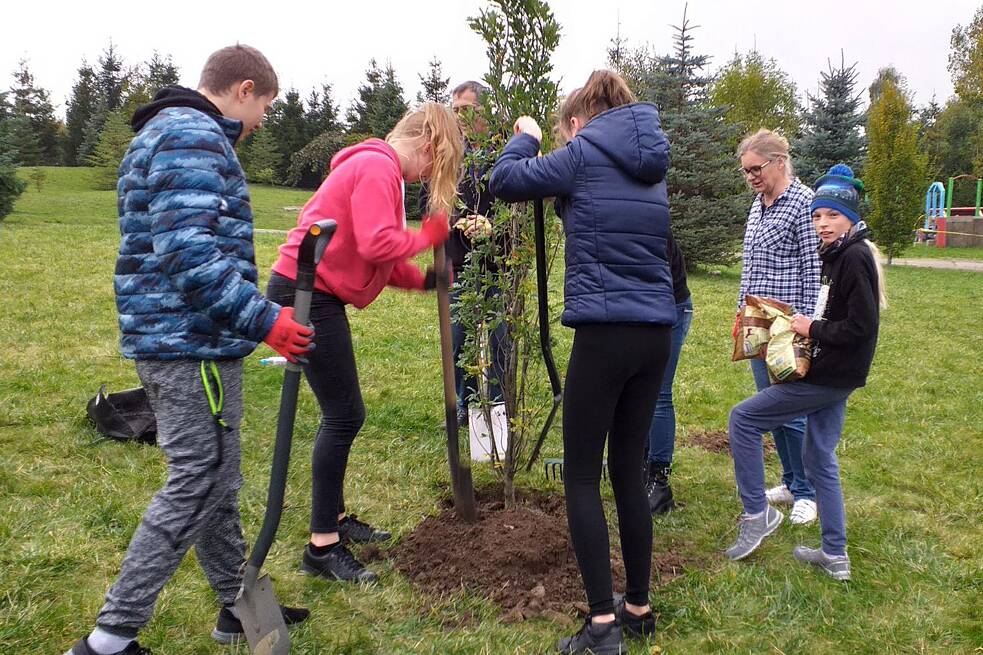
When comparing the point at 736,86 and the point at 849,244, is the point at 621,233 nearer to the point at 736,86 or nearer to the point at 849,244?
the point at 849,244

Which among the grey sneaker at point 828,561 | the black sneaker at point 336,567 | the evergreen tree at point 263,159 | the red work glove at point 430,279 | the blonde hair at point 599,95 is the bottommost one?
the grey sneaker at point 828,561

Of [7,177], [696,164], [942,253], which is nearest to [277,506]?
[696,164]

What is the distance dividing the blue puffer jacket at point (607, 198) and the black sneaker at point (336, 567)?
1.46m

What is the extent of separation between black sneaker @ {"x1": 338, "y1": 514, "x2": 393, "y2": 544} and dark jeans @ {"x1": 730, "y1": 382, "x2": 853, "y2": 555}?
169cm

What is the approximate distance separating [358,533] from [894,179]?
1958 cm

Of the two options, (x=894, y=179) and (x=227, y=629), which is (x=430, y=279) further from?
(x=894, y=179)

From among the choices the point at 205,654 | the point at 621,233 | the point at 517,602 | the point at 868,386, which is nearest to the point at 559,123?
the point at 621,233

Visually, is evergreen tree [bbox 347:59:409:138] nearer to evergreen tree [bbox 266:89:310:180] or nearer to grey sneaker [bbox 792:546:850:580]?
evergreen tree [bbox 266:89:310:180]

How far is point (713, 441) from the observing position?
5.45 metres

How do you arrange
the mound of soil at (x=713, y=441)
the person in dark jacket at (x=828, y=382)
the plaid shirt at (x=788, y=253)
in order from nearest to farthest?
1. the person in dark jacket at (x=828, y=382)
2. the plaid shirt at (x=788, y=253)
3. the mound of soil at (x=713, y=441)

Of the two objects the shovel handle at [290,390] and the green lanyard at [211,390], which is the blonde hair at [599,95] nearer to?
the shovel handle at [290,390]

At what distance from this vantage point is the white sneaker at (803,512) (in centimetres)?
402

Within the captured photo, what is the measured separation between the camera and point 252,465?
4.50m

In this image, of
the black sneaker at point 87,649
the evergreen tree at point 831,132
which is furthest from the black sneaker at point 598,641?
the evergreen tree at point 831,132
